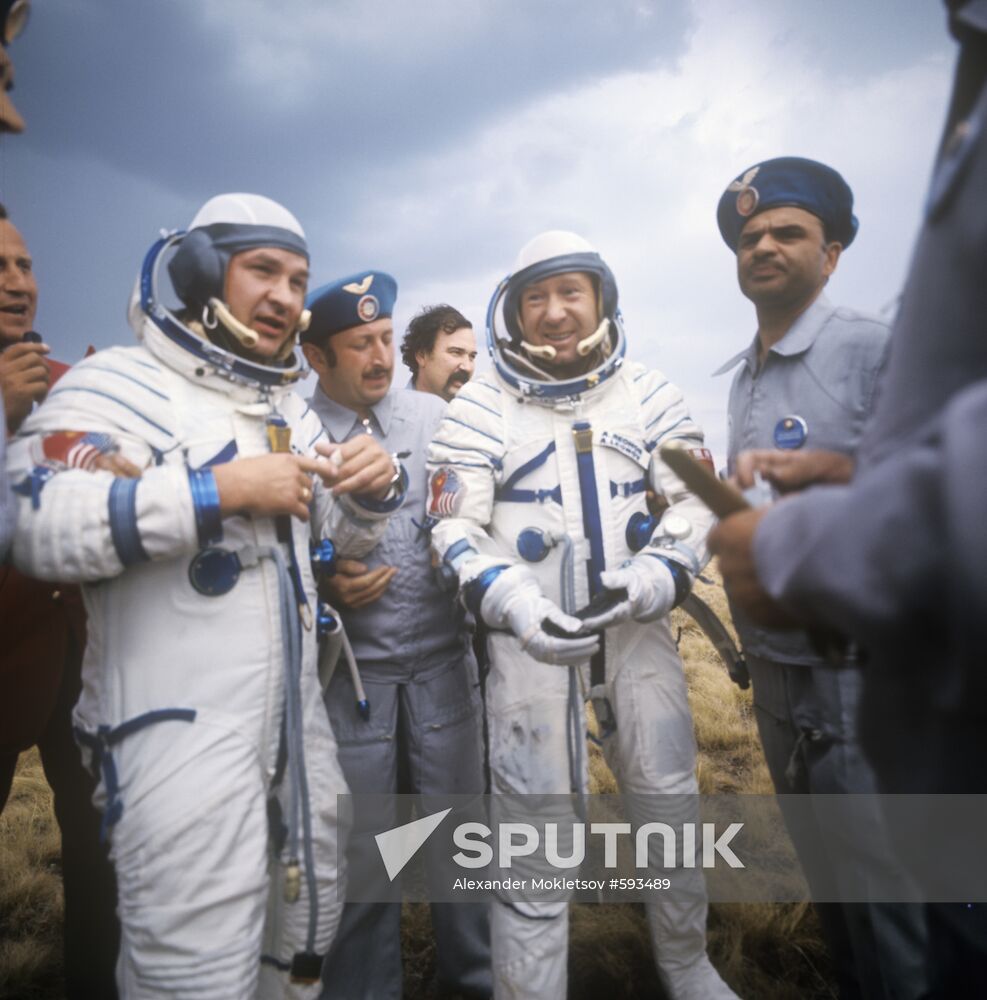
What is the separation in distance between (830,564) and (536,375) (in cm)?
189

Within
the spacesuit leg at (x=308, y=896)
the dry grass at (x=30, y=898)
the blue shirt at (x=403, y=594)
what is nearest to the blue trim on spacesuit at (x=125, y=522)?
the spacesuit leg at (x=308, y=896)

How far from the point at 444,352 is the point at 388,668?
250cm

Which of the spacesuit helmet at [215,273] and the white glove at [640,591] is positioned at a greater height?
the spacesuit helmet at [215,273]

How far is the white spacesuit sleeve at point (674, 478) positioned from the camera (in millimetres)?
2336

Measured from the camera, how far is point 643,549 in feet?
7.86

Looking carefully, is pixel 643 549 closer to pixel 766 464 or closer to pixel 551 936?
pixel 766 464

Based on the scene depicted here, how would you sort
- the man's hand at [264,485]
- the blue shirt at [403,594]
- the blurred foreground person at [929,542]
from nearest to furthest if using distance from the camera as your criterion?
the blurred foreground person at [929,542] < the man's hand at [264,485] < the blue shirt at [403,594]

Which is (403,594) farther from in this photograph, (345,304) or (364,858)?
(345,304)

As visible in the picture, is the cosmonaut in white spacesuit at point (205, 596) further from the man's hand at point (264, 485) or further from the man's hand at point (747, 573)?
the man's hand at point (747, 573)

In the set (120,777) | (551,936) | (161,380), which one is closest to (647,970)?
(551,936)

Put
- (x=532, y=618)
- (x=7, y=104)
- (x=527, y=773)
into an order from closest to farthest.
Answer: (x=7, y=104)
(x=532, y=618)
(x=527, y=773)

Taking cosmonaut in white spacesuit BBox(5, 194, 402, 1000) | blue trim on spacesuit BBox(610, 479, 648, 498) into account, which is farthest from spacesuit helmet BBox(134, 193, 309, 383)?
blue trim on spacesuit BBox(610, 479, 648, 498)

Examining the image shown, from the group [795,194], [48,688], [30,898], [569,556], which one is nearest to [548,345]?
[569,556]

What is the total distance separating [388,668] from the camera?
274 cm
